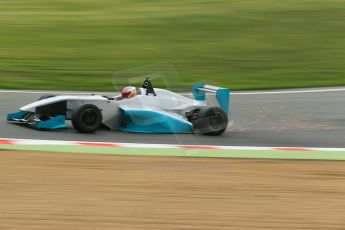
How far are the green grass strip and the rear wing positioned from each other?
1598mm

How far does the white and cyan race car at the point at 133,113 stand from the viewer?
1034 centimetres

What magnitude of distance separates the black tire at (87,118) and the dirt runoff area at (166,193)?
4.34 feet

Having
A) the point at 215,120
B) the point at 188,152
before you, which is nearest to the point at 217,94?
the point at 215,120

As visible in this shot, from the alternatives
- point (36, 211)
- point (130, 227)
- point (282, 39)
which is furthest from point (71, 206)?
point (282, 39)

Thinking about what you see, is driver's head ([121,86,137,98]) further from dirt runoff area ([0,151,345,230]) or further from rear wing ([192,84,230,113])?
dirt runoff area ([0,151,345,230])

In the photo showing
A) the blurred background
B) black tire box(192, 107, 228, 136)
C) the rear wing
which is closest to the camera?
black tire box(192, 107, 228, 136)

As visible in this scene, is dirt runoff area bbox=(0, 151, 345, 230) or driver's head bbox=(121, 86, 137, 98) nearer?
dirt runoff area bbox=(0, 151, 345, 230)

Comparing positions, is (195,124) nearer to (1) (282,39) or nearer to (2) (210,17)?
(1) (282,39)

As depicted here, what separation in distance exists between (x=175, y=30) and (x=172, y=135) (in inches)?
445

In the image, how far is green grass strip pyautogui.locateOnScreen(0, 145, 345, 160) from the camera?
9141mm

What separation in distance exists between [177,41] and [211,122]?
396 inches

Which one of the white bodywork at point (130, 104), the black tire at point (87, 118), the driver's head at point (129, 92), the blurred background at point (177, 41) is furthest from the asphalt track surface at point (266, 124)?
the blurred background at point (177, 41)

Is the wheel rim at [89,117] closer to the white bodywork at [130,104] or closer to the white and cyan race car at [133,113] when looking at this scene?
the white and cyan race car at [133,113]

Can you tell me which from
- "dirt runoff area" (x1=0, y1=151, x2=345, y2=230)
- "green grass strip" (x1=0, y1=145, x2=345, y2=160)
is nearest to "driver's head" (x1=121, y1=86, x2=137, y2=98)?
"green grass strip" (x1=0, y1=145, x2=345, y2=160)
